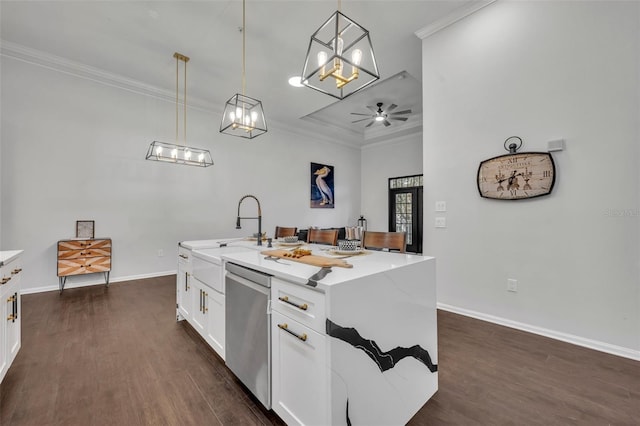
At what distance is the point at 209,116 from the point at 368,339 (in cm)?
535

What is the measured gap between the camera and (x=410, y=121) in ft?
21.6

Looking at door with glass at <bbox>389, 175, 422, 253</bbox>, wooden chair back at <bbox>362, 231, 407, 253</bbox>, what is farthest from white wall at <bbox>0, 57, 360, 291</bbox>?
wooden chair back at <bbox>362, 231, 407, 253</bbox>

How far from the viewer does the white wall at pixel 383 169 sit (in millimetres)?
7145

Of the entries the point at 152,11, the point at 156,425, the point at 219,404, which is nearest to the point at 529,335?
the point at 219,404

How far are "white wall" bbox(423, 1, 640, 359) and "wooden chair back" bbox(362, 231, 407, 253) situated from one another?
3.67 feet

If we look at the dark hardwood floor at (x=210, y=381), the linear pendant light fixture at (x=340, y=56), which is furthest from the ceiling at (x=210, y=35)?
the dark hardwood floor at (x=210, y=381)

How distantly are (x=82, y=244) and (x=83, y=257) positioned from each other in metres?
0.19

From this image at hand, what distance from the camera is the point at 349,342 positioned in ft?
3.60

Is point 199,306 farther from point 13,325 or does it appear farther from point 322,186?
point 322,186

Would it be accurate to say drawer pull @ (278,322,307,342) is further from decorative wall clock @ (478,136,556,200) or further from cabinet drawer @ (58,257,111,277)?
cabinet drawer @ (58,257,111,277)

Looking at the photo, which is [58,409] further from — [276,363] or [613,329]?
[613,329]

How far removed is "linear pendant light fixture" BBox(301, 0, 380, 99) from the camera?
1.74 metres

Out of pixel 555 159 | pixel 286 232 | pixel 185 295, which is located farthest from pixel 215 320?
pixel 555 159

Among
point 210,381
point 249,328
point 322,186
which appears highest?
point 322,186
